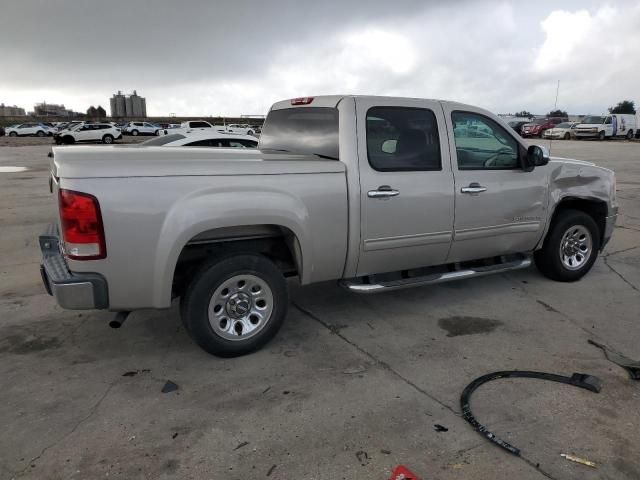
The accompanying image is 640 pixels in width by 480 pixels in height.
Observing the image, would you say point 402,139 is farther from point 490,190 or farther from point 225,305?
point 225,305

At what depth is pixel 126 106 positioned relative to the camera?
10500cm

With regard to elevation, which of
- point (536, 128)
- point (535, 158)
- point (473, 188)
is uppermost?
point (536, 128)

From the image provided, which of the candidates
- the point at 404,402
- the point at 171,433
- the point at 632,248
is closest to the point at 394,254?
the point at 404,402

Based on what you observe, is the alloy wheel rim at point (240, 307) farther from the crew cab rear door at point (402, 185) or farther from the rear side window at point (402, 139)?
the rear side window at point (402, 139)

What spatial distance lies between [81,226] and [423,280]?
107 inches

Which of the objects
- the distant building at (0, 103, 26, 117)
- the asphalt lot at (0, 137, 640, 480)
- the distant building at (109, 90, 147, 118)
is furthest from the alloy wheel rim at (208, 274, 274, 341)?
the distant building at (0, 103, 26, 117)

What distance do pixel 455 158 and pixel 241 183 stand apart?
200 centimetres

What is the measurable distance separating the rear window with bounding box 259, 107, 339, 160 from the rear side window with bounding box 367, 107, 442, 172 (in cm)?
31

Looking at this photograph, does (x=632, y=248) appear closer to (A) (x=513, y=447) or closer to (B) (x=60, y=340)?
(A) (x=513, y=447)

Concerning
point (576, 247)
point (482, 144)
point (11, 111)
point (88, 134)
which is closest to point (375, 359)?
point (482, 144)

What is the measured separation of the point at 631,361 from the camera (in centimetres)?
376

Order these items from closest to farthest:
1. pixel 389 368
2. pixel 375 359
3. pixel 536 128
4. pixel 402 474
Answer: pixel 402 474 < pixel 389 368 < pixel 375 359 < pixel 536 128

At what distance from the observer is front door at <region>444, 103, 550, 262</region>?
4488 mm

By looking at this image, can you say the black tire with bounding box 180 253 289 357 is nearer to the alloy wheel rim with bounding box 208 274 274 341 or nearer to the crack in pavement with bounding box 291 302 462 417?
the alloy wheel rim with bounding box 208 274 274 341
